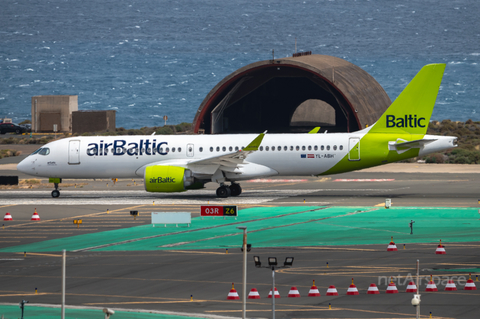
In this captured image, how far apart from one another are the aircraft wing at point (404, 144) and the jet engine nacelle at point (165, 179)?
38.1 ft

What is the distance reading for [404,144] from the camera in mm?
38906

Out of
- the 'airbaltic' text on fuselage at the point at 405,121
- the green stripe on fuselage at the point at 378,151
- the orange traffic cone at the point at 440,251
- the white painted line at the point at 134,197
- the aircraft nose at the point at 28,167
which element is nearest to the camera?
the orange traffic cone at the point at 440,251

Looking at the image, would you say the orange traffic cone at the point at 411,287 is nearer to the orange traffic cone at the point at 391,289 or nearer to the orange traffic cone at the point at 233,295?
the orange traffic cone at the point at 391,289

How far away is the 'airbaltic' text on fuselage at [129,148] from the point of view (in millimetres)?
41688

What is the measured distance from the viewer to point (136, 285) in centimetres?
1966

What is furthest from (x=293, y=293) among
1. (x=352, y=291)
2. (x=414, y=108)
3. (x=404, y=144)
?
(x=414, y=108)

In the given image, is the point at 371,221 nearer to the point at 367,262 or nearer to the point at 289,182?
the point at 367,262

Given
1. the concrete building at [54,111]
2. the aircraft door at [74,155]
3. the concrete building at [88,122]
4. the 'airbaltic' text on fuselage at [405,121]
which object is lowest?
the aircraft door at [74,155]

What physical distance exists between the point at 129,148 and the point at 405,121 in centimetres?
1594

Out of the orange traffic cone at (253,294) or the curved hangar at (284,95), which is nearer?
the orange traffic cone at (253,294)

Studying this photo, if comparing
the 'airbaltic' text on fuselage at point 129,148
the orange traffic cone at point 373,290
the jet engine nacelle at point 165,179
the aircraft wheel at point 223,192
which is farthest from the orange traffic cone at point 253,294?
the 'airbaltic' text on fuselage at point 129,148

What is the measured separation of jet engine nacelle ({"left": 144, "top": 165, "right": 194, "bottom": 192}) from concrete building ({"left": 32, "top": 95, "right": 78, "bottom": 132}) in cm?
6849

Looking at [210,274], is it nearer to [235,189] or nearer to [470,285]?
[470,285]

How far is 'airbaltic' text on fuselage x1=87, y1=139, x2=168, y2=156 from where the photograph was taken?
41688 mm
